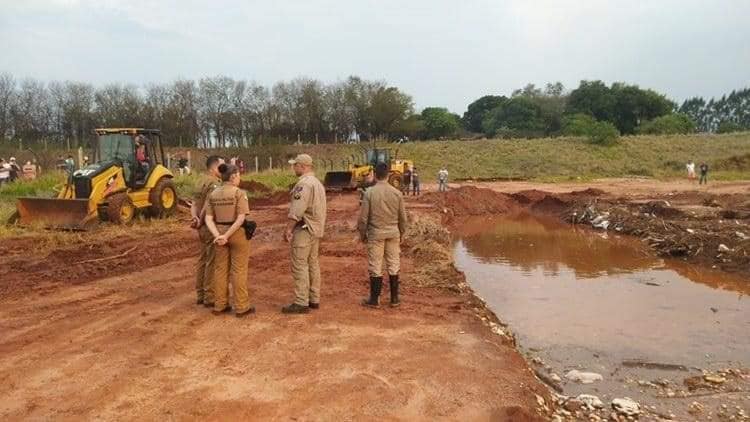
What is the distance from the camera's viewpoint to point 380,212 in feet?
21.8

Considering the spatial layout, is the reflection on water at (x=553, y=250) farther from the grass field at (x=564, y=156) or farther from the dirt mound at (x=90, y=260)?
the grass field at (x=564, y=156)

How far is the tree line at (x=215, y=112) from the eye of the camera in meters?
50.1

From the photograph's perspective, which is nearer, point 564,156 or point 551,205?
point 551,205

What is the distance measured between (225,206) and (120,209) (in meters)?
7.79

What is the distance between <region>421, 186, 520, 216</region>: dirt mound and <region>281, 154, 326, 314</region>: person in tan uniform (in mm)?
15332

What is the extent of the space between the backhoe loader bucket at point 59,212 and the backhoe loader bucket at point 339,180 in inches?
556

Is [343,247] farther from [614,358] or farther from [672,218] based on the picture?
[672,218]

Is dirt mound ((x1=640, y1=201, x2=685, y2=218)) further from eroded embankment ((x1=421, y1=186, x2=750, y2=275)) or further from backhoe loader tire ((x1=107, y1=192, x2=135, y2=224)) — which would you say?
backhoe loader tire ((x1=107, y1=192, x2=135, y2=224))

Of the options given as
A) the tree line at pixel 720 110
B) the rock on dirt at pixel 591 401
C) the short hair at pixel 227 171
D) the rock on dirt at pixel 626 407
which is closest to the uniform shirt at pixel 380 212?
the short hair at pixel 227 171

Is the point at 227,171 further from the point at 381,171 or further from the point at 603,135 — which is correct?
the point at 603,135

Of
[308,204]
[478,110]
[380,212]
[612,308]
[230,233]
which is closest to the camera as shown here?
[230,233]

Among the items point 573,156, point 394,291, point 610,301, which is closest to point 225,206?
point 394,291

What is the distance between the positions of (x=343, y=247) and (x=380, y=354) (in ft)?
19.9

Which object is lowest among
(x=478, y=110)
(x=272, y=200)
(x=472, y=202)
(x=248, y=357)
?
(x=472, y=202)
